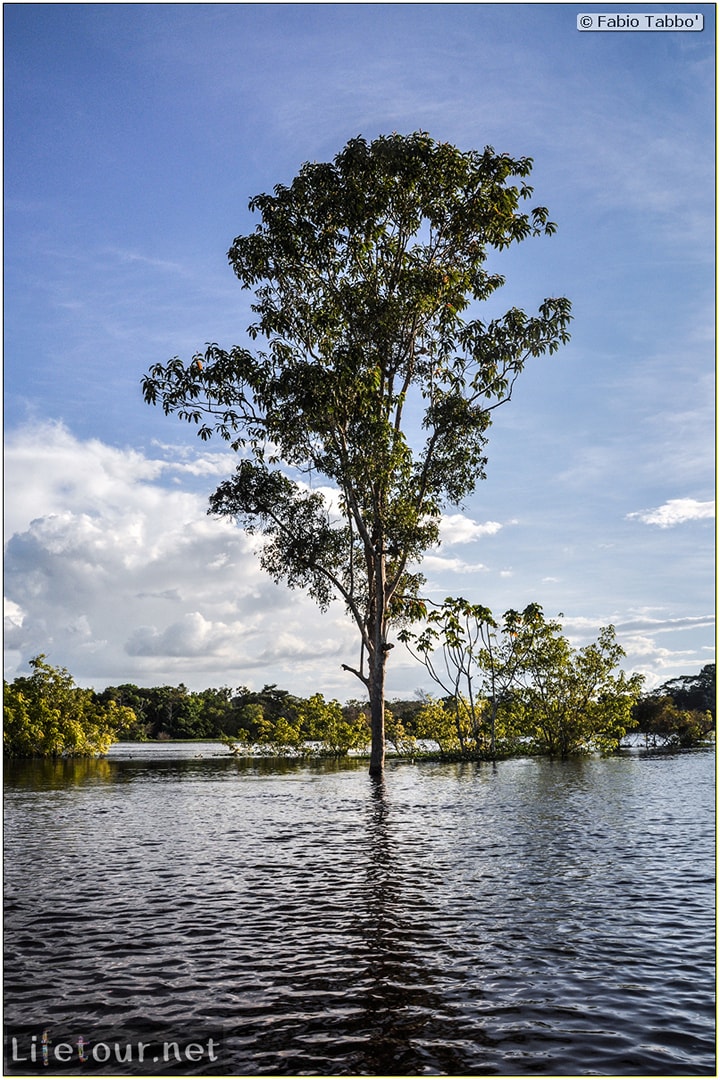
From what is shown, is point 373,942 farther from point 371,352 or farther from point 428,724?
point 428,724

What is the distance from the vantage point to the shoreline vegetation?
4347 cm

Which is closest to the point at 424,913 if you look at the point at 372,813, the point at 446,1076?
the point at 446,1076

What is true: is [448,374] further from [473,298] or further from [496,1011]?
[496,1011]

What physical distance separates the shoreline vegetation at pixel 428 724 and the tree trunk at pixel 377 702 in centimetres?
1205

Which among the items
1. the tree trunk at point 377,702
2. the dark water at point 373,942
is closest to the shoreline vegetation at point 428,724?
the tree trunk at point 377,702

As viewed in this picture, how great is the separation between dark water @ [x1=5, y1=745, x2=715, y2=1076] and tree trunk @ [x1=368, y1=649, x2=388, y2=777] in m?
11.3

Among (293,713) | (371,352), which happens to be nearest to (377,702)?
(371,352)

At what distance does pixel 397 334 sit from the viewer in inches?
1139

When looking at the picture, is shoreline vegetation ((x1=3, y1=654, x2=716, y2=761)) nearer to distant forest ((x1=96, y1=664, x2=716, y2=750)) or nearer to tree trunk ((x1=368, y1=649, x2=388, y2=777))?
distant forest ((x1=96, y1=664, x2=716, y2=750))

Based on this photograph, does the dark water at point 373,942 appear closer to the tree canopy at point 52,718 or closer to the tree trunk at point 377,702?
the tree trunk at point 377,702

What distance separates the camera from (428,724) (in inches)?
2138

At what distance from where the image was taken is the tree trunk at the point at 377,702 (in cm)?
3027

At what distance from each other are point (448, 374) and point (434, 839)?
68.1 feet

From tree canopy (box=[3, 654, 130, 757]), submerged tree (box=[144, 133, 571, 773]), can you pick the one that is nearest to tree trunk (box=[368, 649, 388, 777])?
submerged tree (box=[144, 133, 571, 773])
